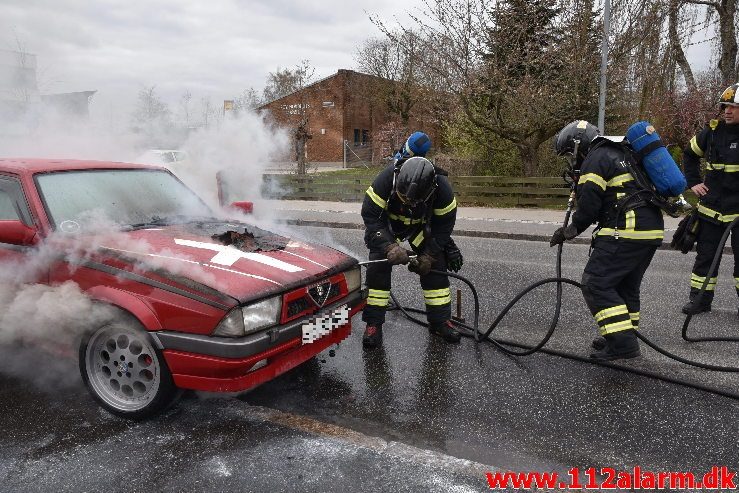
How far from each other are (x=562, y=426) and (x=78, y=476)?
2487 millimetres

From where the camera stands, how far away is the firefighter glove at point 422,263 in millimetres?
4125

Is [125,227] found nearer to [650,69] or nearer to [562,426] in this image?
[562,426]

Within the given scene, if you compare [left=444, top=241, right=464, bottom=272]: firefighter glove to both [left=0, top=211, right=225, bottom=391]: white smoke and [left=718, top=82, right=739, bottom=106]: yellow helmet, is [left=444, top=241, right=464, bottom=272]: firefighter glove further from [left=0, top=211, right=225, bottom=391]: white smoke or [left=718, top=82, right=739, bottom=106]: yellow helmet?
[left=718, top=82, right=739, bottom=106]: yellow helmet

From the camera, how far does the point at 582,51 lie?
14.3 metres

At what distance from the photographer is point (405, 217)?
4.23 metres

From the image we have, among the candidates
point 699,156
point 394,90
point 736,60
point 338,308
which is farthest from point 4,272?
point 394,90

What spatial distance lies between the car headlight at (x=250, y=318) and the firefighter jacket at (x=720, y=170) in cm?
412

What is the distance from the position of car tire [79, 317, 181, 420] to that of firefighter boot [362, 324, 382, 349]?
162 cm

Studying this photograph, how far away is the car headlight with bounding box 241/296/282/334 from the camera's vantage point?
2.80 m

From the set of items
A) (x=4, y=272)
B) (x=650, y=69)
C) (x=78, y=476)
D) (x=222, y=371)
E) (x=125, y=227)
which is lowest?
(x=78, y=476)

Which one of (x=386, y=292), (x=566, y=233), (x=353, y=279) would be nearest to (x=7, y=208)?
(x=353, y=279)

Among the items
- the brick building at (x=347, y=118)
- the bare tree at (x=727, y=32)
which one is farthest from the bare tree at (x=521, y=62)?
the brick building at (x=347, y=118)

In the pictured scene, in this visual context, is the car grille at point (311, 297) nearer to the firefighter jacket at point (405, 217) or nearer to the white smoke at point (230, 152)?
the firefighter jacket at point (405, 217)

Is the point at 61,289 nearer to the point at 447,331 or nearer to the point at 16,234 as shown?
the point at 16,234
